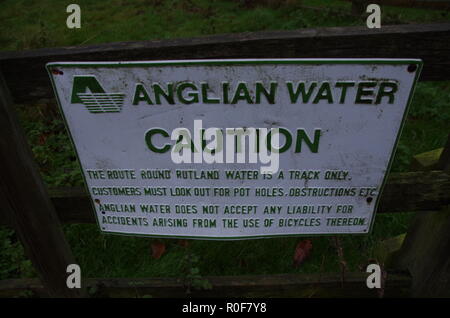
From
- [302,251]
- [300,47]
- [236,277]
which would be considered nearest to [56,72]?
[300,47]

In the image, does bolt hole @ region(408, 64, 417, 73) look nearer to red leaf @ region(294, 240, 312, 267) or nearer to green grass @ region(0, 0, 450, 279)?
green grass @ region(0, 0, 450, 279)

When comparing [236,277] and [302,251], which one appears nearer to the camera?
[236,277]

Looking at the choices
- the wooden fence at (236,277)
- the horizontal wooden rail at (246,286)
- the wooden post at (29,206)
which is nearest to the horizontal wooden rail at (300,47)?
the wooden fence at (236,277)

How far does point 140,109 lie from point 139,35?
13.9 ft

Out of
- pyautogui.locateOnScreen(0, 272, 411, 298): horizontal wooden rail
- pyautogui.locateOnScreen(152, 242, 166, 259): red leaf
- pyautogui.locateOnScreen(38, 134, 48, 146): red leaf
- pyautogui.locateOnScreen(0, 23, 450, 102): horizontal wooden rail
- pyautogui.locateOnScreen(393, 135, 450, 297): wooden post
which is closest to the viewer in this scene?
pyautogui.locateOnScreen(0, 23, 450, 102): horizontal wooden rail

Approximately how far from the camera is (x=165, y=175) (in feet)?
4.83

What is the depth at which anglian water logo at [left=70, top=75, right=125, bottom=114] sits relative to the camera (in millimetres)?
1244

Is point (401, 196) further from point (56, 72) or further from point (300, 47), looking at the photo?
point (56, 72)

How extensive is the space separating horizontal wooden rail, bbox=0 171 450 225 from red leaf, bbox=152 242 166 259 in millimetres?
881

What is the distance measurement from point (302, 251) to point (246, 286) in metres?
0.53

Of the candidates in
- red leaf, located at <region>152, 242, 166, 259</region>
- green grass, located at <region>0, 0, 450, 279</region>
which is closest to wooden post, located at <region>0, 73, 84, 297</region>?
green grass, located at <region>0, 0, 450, 279</region>

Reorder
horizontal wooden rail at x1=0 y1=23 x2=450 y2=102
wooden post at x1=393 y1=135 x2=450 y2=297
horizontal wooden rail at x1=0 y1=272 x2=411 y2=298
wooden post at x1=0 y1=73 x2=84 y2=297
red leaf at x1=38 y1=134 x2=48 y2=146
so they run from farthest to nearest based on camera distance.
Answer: red leaf at x1=38 y1=134 x2=48 y2=146 < horizontal wooden rail at x1=0 y1=272 x2=411 y2=298 < wooden post at x1=393 y1=135 x2=450 y2=297 < wooden post at x1=0 y1=73 x2=84 y2=297 < horizontal wooden rail at x1=0 y1=23 x2=450 y2=102

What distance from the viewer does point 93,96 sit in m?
1.28

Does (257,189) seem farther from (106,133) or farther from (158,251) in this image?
(158,251)
